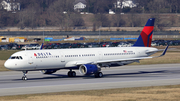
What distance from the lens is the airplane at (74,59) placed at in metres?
41.0

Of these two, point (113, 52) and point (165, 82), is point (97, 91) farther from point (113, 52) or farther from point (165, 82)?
point (113, 52)

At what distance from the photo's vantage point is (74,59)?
44.4 meters

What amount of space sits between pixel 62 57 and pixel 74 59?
191cm

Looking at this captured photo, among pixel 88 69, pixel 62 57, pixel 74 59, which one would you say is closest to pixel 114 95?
pixel 88 69

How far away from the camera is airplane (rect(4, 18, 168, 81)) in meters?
41.0

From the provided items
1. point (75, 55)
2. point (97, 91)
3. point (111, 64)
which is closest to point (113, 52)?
point (111, 64)

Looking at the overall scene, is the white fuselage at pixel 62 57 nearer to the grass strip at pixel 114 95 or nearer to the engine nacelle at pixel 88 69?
the engine nacelle at pixel 88 69

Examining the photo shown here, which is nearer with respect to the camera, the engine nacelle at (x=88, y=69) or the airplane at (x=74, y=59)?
the airplane at (x=74, y=59)

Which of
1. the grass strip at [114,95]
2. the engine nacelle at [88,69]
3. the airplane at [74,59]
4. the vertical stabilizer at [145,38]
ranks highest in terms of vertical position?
the vertical stabilizer at [145,38]

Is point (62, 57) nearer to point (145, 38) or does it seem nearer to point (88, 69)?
point (88, 69)

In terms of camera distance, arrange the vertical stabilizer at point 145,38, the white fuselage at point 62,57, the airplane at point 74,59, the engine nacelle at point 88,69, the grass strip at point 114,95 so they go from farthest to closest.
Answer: the vertical stabilizer at point 145,38 → the engine nacelle at point 88,69 → the airplane at point 74,59 → the white fuselage at point 62,57 → the grass strip at point 114,95

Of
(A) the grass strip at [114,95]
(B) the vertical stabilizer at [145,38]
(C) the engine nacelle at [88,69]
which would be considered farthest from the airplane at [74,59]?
(A) the grass strip at [114,95]

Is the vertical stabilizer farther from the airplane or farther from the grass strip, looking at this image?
the grass strip

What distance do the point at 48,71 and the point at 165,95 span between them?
66.7ft
